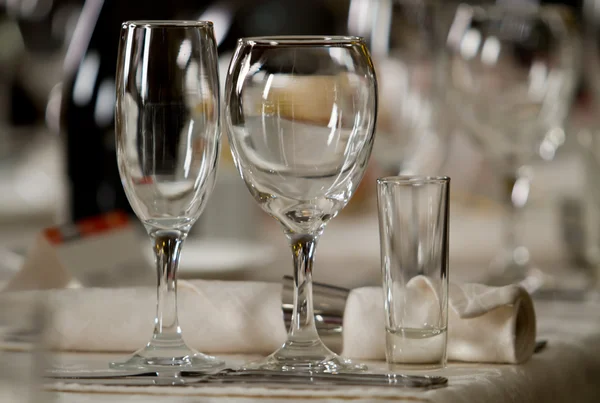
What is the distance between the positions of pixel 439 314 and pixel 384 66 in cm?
69

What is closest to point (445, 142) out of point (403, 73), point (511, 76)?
point (403, 73)

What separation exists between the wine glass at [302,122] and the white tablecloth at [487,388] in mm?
47

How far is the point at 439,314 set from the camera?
570 mm

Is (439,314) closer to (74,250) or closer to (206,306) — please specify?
(206,306)

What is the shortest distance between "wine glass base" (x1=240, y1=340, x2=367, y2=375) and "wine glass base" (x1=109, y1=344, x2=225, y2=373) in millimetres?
23

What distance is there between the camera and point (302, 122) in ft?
1.74

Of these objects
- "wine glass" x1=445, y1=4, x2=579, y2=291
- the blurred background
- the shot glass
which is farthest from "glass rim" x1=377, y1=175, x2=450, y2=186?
"wine glass" x1=445, y1=4, x2=579, y2=291

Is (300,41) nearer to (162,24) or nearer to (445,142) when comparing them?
(162,24)

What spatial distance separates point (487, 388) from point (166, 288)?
0.18 metres

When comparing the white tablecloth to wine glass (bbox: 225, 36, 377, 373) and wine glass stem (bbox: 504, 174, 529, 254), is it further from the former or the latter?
wine glass stem (bbox: 504, 174, 529, 254)

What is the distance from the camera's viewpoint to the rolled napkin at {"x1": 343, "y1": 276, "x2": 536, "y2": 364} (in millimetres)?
599

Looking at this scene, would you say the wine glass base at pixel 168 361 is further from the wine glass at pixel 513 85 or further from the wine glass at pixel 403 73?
the wine glass at pixel 403 73

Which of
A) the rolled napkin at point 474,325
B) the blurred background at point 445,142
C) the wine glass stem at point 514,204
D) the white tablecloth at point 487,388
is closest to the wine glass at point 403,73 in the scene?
the blurred background at point 445,142

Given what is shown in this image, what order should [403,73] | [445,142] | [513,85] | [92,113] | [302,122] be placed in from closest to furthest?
1. [302,122]
2. [513,85]
3. [403,73]
4. [445,142]
5. [92,113]
